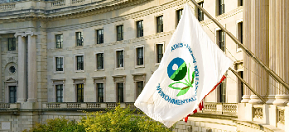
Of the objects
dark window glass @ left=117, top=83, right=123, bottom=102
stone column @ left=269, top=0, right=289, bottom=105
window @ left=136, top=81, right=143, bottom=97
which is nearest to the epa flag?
stone column @ left=269, top=0, right=289, bottom=105

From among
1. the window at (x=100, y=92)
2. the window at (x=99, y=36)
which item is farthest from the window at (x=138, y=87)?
the window at (x=99, y=36)

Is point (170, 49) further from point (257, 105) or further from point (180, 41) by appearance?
point (257, 105)

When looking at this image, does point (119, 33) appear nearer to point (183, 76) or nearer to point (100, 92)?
point (100, 92)

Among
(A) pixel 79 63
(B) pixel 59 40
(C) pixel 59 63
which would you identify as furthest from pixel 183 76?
(B) pixel 59 40

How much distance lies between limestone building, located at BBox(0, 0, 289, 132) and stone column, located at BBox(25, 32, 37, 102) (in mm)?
136

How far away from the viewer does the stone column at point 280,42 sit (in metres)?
23.8

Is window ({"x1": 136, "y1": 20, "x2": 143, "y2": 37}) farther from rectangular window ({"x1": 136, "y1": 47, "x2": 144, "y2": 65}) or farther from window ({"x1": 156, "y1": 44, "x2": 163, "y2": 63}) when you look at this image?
window ({"x1": 156, "y1": 44, "x2": 163, "y2": 63})

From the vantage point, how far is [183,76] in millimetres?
20156

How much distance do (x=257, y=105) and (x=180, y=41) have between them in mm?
7458

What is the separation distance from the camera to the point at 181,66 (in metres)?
20.3

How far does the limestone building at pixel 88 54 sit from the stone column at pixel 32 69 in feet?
0.45

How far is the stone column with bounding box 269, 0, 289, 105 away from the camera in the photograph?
77.9 ft

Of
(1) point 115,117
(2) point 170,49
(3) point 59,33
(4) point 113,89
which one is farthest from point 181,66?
(3) point 59,33

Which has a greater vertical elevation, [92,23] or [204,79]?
[92,23]
